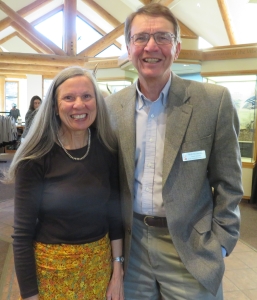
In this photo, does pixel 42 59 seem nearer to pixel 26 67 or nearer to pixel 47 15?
pixel 26 67

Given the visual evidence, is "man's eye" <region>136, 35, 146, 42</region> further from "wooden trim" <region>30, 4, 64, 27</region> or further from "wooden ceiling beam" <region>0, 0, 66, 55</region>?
"wooden trim" <region>30, 4, 64, 27</region>

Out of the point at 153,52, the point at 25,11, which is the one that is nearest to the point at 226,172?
the point at 153,52

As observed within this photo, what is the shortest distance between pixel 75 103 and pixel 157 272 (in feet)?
2.65

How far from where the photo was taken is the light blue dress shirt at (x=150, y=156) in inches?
52.6

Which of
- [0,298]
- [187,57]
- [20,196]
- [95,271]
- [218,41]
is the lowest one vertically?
[0,298]

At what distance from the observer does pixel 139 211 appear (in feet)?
4.54

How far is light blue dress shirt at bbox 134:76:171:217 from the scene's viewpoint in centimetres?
134

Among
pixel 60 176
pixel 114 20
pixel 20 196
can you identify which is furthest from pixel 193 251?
pixel 114 20

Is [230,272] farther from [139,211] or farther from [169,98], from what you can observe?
[169,98]

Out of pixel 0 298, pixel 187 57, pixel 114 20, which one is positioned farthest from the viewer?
pixel 114 20

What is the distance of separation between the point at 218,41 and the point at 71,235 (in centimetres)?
744

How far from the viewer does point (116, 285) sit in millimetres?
1391

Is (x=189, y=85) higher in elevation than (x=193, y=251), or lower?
higher

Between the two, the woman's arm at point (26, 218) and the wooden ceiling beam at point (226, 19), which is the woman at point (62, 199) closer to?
the woman's arm at point (26, 218)
